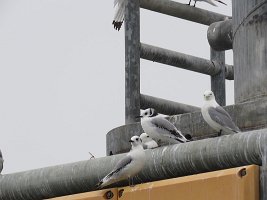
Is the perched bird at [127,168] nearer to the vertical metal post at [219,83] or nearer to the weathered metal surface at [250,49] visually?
the weathered metal surface at [250,49]

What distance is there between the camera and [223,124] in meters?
18.6

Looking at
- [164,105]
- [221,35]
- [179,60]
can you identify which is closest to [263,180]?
[221,35]

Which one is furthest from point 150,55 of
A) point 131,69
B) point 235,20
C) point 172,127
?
point 172,127

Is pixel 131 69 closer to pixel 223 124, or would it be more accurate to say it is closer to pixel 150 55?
pixel 150 55

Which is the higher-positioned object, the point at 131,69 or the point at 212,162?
the point at 131,69

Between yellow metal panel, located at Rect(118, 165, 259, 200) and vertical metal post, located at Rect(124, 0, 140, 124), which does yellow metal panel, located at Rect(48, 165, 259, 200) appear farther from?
vertical metal post, located at Rect(124, 0, 140, 124)

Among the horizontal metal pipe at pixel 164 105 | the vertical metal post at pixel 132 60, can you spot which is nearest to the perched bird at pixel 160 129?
the vertical metal post at pixel 132 60

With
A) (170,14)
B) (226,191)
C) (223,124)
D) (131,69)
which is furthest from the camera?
(170,14)

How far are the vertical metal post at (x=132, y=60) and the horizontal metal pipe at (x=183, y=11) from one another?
1.16 feet

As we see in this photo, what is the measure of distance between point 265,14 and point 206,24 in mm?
5175

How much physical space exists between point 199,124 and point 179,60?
521 cm

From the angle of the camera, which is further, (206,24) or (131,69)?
(206,24)

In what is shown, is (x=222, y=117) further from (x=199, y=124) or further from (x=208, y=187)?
(x=208, y=187)

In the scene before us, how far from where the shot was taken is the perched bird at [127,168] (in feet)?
59.6
